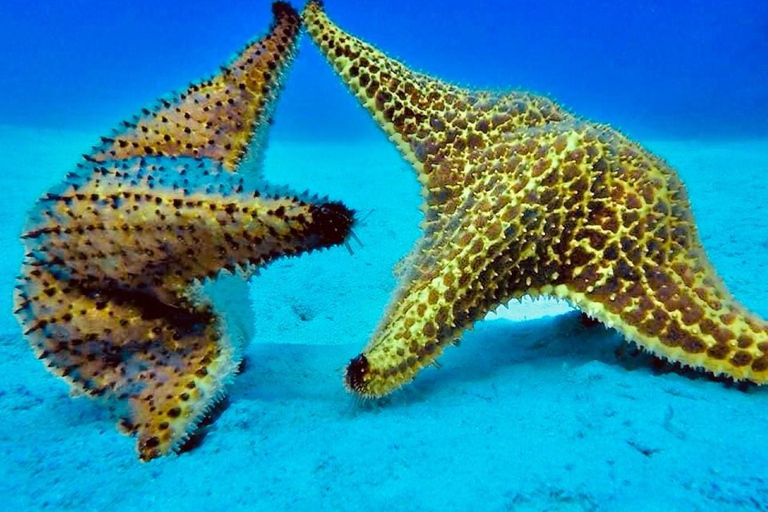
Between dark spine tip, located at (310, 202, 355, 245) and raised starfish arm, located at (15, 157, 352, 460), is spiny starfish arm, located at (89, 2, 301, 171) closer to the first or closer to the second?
raised starfish arm, located at (15, 157, 352, 460)

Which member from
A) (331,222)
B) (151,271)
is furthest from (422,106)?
(151,271)

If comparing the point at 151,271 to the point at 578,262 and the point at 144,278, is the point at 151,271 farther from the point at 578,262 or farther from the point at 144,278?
the point at 578,262

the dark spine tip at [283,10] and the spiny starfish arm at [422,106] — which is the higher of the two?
the dark spine tip at [283,10]

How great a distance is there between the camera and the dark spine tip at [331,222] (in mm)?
2518

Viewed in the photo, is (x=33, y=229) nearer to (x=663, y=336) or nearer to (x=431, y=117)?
(x=431, y=117)

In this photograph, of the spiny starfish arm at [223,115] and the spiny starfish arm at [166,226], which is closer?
the spiny starfish arm at [166,226]

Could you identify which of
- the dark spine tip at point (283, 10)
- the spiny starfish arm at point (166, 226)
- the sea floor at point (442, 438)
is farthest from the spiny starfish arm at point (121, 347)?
the dark spine tip at point (283, 10)

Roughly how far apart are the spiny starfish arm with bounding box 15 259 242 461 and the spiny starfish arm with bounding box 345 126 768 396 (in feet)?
2.51

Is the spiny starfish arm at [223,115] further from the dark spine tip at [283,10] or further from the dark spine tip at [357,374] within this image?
the dark spine tip at [357,374]

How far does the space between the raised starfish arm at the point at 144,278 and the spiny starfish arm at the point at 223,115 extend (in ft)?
1.00

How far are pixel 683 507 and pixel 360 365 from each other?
1.48 m

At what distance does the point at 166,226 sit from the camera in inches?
106

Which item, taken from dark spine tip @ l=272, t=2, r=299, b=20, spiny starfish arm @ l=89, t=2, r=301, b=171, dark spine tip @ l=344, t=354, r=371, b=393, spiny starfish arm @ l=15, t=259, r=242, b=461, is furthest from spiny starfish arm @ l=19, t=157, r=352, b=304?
dark spine tip @ l=272, t=2, r=299, b=20

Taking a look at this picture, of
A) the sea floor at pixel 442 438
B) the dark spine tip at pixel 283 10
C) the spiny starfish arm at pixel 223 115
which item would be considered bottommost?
the sea floor at pixel 442 438
